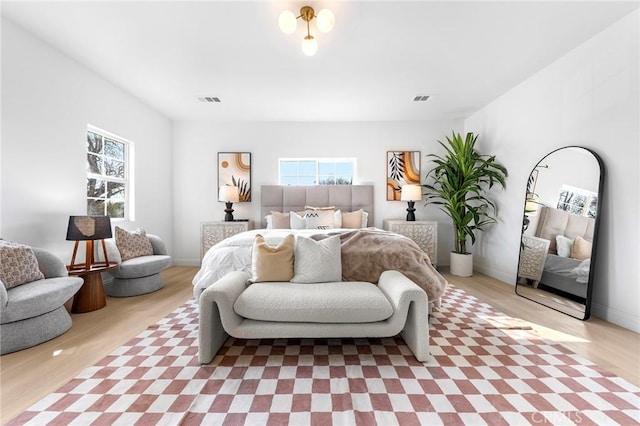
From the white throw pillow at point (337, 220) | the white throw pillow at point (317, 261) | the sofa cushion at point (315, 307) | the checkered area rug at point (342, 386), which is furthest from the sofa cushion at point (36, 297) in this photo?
the white throw pillow at point (337, 220)

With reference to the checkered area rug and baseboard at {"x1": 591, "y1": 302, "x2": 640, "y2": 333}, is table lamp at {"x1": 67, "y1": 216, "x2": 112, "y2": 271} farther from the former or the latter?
baseboard at {"x1": 591, "y1": 302, "x2": 640, "y2": 333}

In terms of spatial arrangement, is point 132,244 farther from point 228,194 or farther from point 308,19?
point 308,19

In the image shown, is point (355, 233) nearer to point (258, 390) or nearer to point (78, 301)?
point (258, 390)

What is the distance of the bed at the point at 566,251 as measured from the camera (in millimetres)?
2635

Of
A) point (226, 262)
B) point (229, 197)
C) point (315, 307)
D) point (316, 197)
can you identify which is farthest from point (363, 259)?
point (229, 197)

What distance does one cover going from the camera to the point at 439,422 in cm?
134

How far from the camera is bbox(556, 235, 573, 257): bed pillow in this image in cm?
279

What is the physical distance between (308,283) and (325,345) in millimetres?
482

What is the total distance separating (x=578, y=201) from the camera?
274cm

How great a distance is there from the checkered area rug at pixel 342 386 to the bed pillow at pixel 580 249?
109 cm

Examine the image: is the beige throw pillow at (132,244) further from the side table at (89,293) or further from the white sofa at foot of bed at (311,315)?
the white sofa at foot of bed at (311,315)

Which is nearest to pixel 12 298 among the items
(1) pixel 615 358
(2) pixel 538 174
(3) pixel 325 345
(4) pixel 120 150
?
(3) pixel 325 345

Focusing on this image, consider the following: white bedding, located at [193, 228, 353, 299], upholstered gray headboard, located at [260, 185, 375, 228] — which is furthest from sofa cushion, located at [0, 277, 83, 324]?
upholstered gray headboard, located at [260, 185, 375, 228]

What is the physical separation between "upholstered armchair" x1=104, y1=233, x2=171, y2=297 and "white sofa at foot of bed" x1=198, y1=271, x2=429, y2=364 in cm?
188
